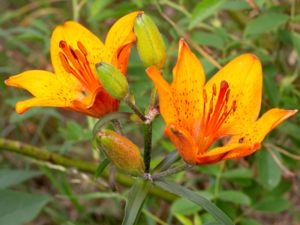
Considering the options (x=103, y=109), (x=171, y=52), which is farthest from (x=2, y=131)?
(x=103, y=109)

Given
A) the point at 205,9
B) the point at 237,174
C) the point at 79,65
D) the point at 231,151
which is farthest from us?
the point at 237,174

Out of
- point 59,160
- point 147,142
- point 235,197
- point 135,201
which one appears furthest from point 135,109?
point 59,160

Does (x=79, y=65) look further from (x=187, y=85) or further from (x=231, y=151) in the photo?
(x=231, y=151)

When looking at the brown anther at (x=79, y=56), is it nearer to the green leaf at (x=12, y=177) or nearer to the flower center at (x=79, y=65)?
the flower center at (x=79, y=65)

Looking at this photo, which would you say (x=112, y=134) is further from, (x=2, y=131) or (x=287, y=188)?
(x=2, y=131)

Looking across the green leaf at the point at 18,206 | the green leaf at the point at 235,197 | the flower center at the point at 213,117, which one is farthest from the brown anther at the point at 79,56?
the green leaf at the point at 235,197
